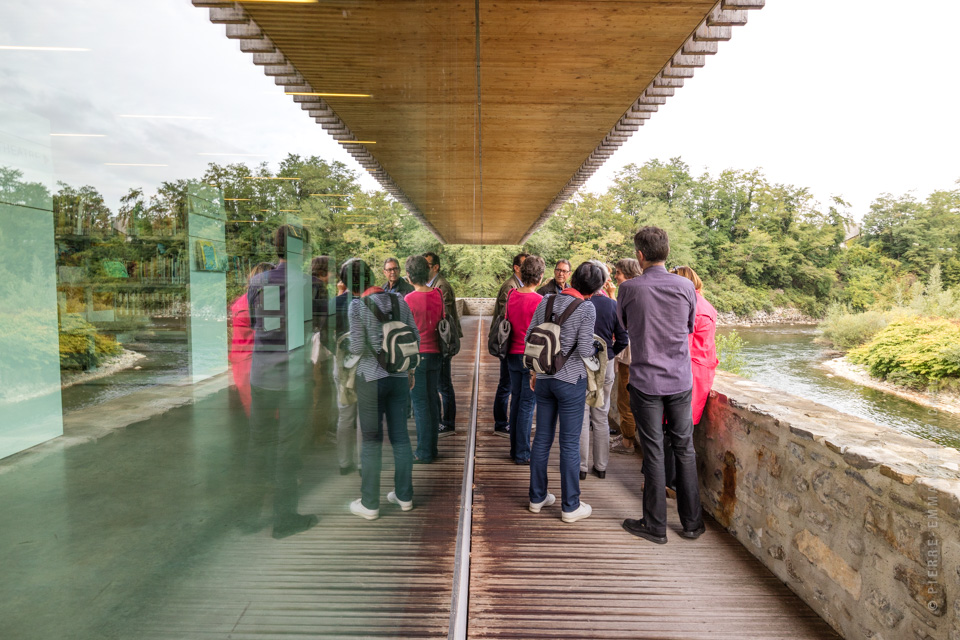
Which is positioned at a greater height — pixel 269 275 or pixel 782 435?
pixel 269 275

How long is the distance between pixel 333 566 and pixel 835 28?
28.7 metres

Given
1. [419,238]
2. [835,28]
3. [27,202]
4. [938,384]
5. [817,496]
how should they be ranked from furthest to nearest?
[835,28] → [938,384] → [419,238] → [817,496] → [27,202]

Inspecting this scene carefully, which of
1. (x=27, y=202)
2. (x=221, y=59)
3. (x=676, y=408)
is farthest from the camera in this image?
(x=676, y=408)

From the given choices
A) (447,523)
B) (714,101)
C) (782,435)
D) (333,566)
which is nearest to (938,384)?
(782,435)

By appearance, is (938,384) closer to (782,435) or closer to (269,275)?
(782,435)

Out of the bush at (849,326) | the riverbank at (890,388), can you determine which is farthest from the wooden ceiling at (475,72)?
the bush at (849,326)

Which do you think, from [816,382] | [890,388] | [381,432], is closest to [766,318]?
[816,382]

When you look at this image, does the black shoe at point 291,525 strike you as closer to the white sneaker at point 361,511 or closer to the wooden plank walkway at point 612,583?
the white sneaker at point 361,511

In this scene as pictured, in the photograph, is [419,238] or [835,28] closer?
[419,238]

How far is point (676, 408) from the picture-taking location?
310 centimetres

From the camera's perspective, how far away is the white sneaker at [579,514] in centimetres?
341

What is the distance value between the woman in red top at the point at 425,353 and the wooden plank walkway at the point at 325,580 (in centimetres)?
22

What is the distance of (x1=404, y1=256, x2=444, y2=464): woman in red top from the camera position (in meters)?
2.43

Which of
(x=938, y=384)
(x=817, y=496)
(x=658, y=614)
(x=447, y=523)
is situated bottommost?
(x=938, y=384)
